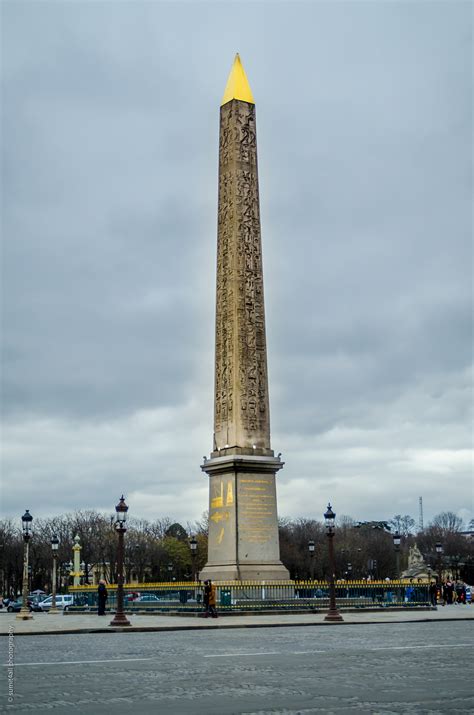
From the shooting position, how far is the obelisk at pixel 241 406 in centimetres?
3183

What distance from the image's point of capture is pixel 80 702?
28.3 feet

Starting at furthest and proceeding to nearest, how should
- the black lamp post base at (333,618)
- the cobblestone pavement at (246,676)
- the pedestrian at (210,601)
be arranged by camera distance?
the pedestrian at (210,601) < the black lamp post base at (333,618) < the cobblestone pavement at (246,676)

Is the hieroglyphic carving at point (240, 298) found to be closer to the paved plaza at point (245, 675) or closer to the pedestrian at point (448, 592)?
the paved plaza at point (245, 675)

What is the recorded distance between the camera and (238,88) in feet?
117

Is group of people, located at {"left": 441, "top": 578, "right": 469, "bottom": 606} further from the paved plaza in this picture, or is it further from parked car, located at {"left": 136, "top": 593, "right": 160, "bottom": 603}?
the paved plaza

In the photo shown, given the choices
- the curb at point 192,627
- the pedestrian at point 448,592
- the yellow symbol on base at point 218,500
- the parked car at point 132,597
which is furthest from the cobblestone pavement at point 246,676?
the pedestrian at point 448,592

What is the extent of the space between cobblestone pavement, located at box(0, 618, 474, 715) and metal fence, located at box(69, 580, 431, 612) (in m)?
12.0

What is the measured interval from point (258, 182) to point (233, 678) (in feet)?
84.9

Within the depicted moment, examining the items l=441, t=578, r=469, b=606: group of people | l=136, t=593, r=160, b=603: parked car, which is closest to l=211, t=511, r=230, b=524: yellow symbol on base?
l=136, t=593, r=160, b=603: parked car

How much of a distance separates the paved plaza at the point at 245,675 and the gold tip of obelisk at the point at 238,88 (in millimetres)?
21471

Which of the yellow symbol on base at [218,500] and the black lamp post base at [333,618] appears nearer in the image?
the black lamp post base at [333,618]

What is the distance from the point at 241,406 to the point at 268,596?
597cm

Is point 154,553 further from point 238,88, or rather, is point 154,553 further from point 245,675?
point 245,675

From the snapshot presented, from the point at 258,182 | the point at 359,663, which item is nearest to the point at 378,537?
the point at 258,182
